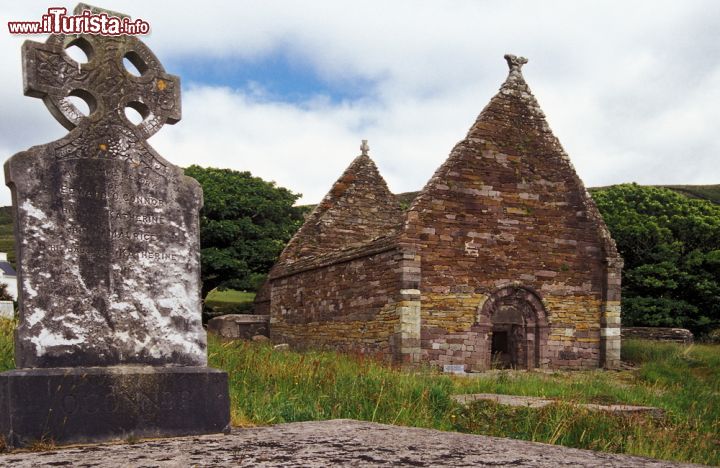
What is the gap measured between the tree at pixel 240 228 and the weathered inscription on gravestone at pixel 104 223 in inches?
1143

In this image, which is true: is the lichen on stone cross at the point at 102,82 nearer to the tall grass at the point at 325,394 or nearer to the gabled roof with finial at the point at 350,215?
the tall grass at the point at 325,394

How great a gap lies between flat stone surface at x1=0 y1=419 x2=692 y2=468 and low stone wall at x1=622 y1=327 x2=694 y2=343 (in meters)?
21.4

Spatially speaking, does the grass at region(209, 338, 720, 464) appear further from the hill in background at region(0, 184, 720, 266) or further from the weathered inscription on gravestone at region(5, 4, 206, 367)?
the hill in background at region(0, 184, 720, 266)

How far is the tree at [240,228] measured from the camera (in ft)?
117

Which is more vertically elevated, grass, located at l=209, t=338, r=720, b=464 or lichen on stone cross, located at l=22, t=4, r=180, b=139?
lichen on stone cross, located at l=22, t=4, r=180, b=139

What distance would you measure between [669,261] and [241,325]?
1930 centimetres

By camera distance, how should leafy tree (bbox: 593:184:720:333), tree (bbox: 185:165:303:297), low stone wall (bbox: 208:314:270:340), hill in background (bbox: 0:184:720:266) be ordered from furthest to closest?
hill in background (bbox: 0:184:720:266), tree (bbox: 185:165:303:297), leafy tree (bbox: 593:184:720:333), low stone wall (bbox: 208:314:270:340)

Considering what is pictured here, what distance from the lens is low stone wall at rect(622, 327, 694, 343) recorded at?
79.9 feet

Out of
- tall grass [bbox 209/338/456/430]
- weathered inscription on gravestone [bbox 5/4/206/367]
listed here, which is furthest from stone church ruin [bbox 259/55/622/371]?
weathered inscription on gravestone [bbox 5/4/206/367]

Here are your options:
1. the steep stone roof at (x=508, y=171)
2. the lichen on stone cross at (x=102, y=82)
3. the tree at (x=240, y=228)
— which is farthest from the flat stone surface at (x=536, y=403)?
the tree at (x=240, y=228)

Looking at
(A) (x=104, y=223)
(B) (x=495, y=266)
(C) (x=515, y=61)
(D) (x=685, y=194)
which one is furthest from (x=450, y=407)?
(D) (x=685, y=194)

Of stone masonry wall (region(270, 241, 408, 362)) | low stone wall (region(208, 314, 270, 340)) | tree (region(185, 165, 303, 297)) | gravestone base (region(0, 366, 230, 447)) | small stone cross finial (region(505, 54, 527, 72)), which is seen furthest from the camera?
tree (region(185, 165, 303, 297))

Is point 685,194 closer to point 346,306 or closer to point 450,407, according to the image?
point 346,306

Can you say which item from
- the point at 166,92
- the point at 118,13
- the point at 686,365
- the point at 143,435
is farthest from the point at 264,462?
the point at 686,365
